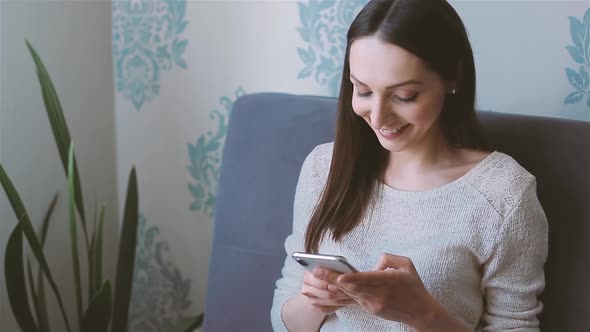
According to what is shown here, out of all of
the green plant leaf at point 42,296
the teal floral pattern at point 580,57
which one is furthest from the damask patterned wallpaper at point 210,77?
the green plant leaf at point 42,296

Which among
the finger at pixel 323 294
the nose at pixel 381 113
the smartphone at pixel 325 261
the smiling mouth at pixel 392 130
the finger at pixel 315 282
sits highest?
the nose at pixel 381 113

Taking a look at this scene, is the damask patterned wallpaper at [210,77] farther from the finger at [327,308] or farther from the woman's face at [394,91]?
the finger at [327,308]

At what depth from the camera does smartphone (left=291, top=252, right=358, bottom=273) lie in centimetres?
99

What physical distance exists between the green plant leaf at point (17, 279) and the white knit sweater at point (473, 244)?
659mm

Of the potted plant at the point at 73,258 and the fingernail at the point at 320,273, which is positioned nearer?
the fingernail at the point at 320,273

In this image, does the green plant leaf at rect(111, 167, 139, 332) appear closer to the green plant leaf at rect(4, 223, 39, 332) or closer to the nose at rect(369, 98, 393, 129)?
the green plant leaf at rect(4, 223, 39, 332)

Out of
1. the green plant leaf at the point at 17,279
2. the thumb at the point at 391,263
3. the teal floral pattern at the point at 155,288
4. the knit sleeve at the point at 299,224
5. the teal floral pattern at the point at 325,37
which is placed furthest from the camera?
the teal floral pattern at the point at 155,288

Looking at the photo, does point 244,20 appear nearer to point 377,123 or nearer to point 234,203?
point 234,203

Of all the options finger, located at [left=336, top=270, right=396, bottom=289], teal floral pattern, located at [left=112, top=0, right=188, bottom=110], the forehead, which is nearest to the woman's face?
the forehead

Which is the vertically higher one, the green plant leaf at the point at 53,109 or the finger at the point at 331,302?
the green plant leaf at the point at 53,109

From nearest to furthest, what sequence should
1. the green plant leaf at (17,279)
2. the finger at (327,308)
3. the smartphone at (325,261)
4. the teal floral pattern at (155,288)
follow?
the smartphone at (325,261)
the finger at (327,308)
the green plant leaf at (17,279)
the teal floral pattern at (155,288)

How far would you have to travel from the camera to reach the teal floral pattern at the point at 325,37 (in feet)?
5.43

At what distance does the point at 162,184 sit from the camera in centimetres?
202

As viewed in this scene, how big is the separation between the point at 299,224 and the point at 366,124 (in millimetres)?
220
